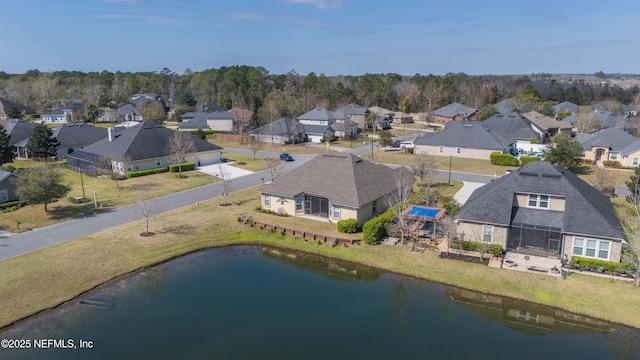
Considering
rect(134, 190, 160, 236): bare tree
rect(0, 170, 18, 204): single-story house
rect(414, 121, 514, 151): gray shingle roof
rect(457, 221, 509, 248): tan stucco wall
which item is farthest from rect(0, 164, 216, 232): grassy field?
rect(414, 121, 514, 151): gray shingle roof

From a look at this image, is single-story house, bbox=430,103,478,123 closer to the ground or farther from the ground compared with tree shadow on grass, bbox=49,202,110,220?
farther from the ground

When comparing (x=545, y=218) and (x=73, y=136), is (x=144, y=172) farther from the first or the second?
(x=545, y=218)

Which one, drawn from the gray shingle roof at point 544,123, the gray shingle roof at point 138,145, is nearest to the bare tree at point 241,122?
the gray shingle roof at point 138,145

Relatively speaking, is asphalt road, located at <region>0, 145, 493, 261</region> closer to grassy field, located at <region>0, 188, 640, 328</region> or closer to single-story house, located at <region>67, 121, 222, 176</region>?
grassy field, located at <region>0, 188, 640, 328</region>

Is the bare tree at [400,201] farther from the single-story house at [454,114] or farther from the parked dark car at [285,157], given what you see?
the single-story house at [454,114]

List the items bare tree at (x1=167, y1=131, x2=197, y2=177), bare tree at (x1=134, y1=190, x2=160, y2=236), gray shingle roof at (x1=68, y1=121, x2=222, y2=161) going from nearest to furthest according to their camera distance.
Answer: bare tree at (x1=134, y1=190, x2=160, y2=236) → gray shingle roof at (x1=68, y1=121, x2=222, y2=161) → bare tree at (x1=167, y1=131, x2=197, y2=177)

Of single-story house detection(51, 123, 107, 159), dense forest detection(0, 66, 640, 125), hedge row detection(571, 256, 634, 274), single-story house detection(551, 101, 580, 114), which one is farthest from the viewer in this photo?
dense forest detection(0, 66, 640, 125)

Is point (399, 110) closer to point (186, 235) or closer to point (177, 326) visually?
point (186, 235)
